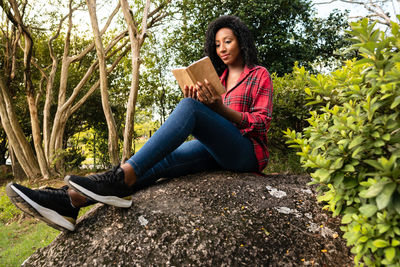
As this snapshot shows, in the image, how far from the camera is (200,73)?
1912mm

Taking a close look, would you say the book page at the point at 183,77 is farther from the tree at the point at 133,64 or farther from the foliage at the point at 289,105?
the tree at the point at 133,64

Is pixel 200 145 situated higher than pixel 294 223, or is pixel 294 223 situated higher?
pixel 200 145

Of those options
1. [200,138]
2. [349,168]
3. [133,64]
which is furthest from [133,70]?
[349,168]

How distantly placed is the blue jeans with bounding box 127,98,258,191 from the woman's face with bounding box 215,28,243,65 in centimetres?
86

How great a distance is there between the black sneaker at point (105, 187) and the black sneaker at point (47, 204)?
232mm

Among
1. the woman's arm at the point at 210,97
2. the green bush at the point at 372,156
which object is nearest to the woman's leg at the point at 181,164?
the woman's arm at the point at 210,97

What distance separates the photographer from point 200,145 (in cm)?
240

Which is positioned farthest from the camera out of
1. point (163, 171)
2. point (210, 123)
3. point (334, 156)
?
point (163, 171)

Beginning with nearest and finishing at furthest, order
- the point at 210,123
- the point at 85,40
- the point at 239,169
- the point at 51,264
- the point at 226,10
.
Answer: the point at 51,264 < the point at 210,123 < the point at 239,169 < the point at 226,10 < the point at 85,40

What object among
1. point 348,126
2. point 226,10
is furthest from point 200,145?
point 226,10

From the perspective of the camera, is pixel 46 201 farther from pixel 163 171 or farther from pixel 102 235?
pixel 163 171

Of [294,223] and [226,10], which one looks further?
[226,10]

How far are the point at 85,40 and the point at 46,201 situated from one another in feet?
31.0

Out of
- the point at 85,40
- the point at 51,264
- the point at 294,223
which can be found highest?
the point at 85,40
